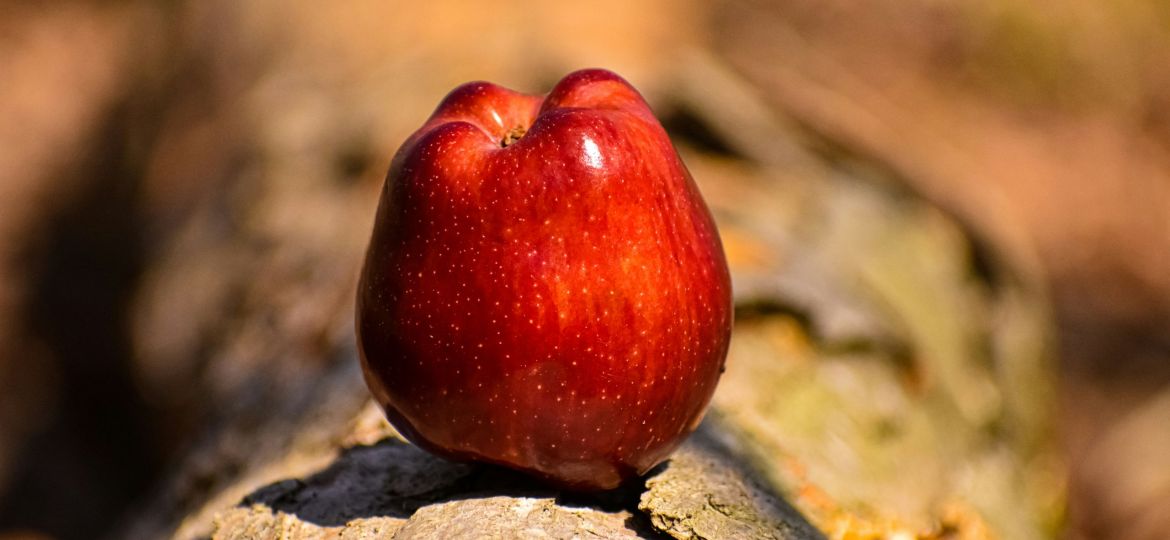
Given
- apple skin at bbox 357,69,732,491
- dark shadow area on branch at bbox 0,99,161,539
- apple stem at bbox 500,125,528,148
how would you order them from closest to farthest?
apple skin at bbox 357,69,732,491 → apple stem at bbox 500,125,528,148 → dark shadow area on branch at bbox 0,99,161,539

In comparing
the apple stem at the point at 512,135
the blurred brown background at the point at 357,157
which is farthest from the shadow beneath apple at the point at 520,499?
the blurred brown background at the point at 357,157

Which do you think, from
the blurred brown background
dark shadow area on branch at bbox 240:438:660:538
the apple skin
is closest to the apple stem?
the apple skin

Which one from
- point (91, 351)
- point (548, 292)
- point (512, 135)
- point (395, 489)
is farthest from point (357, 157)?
point (548, 292)

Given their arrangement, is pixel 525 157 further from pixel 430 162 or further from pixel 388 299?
pixel 388 299

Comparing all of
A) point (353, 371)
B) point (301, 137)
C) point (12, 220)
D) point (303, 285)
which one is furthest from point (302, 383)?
point (12, 220)

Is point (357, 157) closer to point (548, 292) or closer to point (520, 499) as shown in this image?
point (520, 499)

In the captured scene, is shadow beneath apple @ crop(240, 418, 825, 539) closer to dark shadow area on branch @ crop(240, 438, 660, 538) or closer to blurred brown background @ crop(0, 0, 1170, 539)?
dark shadow area on branch @ crop(240, 438, 660, 538)
